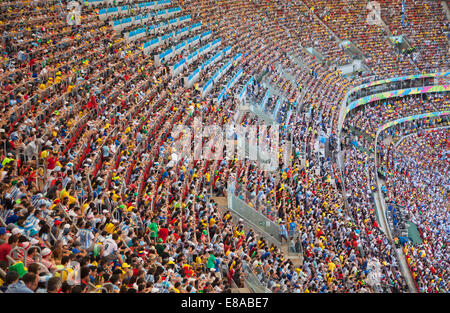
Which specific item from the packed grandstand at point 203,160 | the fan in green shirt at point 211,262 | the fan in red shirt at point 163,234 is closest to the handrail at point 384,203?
the packed grandstand at point 203,160

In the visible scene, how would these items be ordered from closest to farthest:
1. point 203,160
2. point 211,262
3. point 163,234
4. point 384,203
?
point 163,234
point 211,262
point 203,160
point 384,203

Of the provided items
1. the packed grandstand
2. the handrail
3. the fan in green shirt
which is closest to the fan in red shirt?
the packed grandstand

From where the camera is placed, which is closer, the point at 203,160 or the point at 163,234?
the point at 163,234

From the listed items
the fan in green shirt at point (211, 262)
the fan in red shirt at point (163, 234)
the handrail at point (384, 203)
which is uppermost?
the fan in red shirt at point (163, 234)

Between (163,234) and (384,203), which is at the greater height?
(163,234)

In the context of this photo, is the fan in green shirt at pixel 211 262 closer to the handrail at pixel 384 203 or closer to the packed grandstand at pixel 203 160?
the packed grandstand at pixel 203 160

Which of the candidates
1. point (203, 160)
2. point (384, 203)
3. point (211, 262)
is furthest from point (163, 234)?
point (384, 203)

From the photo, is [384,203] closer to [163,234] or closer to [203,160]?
[203,160]

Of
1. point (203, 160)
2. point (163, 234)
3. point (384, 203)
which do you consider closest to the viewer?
point (163, 234)
